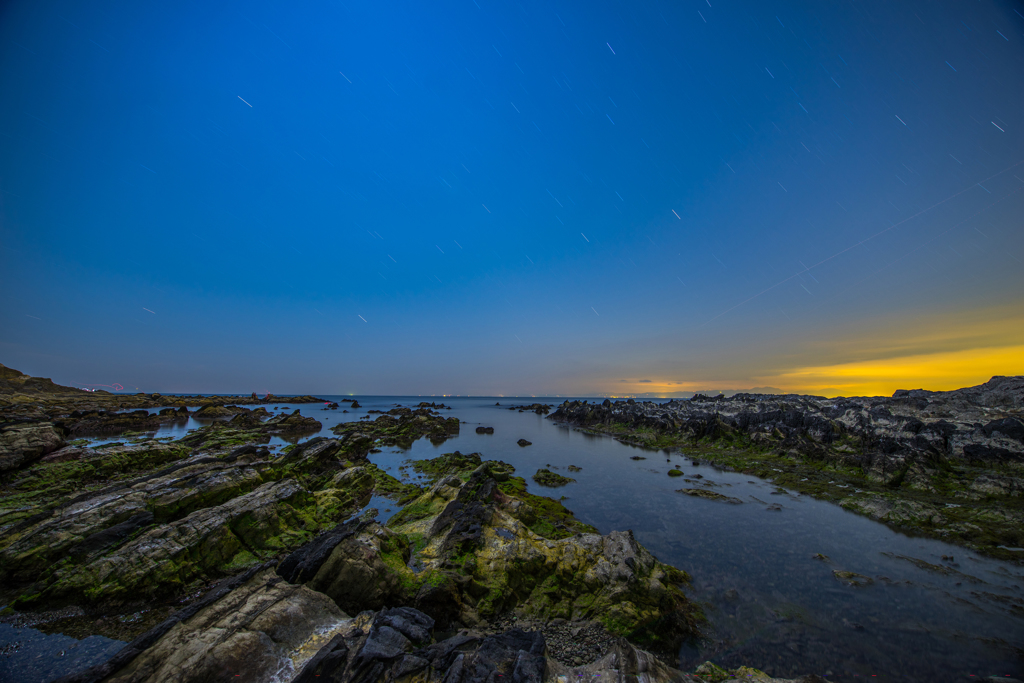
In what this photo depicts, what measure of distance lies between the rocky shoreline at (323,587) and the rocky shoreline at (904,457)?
1789cm

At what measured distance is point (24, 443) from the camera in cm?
2319

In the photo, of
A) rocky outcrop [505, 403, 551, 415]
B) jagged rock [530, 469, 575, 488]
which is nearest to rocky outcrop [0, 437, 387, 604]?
jagged rock [530, 469, 575, 488]

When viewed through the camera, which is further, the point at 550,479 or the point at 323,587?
the point at 550,479

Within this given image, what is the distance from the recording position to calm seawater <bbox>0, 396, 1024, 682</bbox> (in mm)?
9766

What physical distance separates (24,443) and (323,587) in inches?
1291

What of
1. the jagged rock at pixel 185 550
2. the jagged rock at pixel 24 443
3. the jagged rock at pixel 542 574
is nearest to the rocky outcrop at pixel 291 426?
the jagged rock at pixel 24 443

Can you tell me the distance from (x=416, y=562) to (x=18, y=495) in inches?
990

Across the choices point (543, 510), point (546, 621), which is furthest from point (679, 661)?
point (543, 510)

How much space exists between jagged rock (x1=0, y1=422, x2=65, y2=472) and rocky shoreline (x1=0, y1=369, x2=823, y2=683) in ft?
15.0

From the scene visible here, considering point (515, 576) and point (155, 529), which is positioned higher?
point (155, 529)

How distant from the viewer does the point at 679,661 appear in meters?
9.85

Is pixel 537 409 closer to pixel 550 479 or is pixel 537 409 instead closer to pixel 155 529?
pixel 550 479

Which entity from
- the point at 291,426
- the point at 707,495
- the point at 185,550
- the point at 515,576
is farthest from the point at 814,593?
the point at 291,426

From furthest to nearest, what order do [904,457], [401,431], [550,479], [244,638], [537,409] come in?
[537,409]
[401,431]
[550,479]
[904,457]
[244,638]
